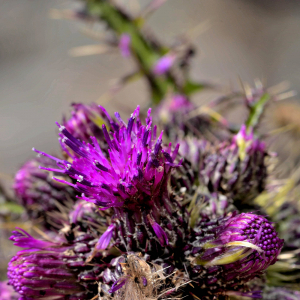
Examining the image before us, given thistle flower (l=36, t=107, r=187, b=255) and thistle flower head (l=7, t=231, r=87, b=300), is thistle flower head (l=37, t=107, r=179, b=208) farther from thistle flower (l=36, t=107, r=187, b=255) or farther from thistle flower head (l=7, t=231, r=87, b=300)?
thistle flower head (l=7, t=231, r=87, b=300)

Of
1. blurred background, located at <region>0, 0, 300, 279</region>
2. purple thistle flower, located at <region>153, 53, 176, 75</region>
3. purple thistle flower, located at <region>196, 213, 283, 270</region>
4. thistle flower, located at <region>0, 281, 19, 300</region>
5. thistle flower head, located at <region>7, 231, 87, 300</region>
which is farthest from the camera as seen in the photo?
blurred background, located at <region>0, 0, 300, 279</region>

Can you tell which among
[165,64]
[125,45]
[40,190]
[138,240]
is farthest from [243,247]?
[125,45]

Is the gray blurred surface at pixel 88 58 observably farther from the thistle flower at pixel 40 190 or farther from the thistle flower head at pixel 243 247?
the thistle flower head at pixel 243 247

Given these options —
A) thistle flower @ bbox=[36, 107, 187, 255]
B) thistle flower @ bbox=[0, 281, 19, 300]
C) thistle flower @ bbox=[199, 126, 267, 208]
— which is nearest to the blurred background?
thistle flower @ bbox=[0, 281, 19, 300]

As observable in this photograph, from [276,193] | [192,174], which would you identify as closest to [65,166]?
[192,174]

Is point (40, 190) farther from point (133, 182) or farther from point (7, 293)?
point (133, 182)

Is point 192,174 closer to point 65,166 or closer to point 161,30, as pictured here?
point 65,166
